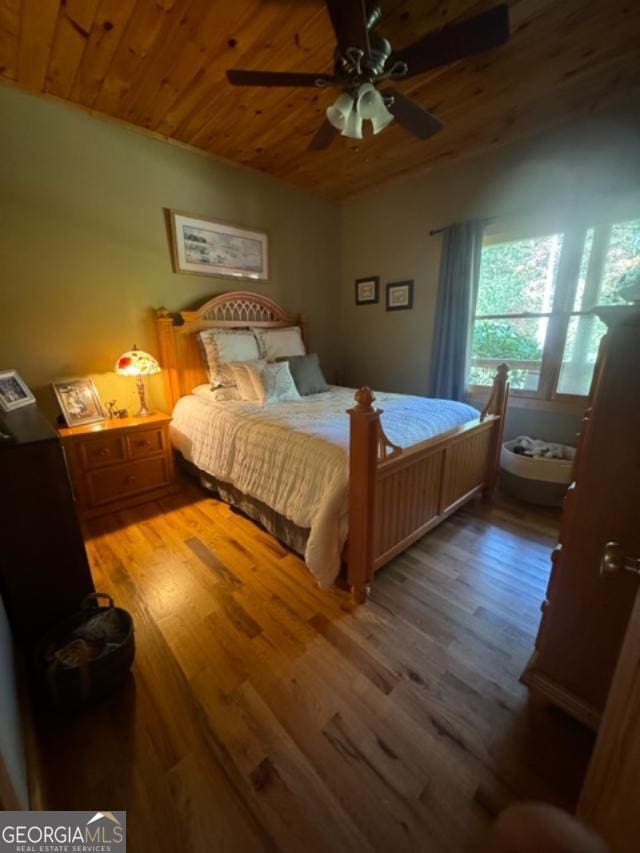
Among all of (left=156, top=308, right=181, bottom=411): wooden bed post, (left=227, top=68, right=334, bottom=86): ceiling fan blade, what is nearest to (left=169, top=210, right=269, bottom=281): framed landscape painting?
(left=156, top=308, right=181, bottom=411): wooden bed post

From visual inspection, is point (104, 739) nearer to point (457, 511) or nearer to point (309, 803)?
point (309, 803)

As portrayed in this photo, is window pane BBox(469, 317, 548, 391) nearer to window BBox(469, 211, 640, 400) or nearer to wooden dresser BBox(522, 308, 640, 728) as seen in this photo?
window BBox(469, 211, 640, 400)

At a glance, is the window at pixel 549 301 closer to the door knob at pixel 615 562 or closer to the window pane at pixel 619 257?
the window pane at pixel 619 257

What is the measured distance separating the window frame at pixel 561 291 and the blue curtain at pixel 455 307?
0.60 ft

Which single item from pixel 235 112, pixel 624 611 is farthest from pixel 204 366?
pixel 624 611

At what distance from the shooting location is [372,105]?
154 centimetres

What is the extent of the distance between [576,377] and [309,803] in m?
3.04

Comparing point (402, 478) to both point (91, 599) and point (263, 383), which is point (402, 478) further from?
point (91, 599)

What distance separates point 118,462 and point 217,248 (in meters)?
2.02

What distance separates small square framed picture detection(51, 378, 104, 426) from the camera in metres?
2.39

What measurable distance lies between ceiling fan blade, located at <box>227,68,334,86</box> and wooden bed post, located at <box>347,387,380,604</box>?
1407 millimetres

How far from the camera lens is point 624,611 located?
102 centimetres

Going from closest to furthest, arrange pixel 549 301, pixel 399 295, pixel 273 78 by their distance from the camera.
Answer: pixel 273 78
pixel 549 301
pixel 399 295

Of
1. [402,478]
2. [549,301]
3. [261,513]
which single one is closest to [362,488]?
[402,478]
